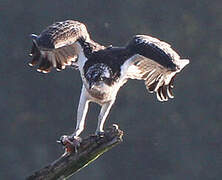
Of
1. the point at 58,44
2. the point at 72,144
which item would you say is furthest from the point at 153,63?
the point at 72,144

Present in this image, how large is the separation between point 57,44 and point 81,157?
0.85 meters

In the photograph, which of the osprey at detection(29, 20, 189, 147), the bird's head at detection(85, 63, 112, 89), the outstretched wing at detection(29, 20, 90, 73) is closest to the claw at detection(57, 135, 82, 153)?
the osprey at detection(29, 20, 189, 147)

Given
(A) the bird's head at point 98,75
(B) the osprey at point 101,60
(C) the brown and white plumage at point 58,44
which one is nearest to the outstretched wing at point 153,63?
(B) the osprey at point 101,60

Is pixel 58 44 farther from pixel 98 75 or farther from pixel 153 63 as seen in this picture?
pixel 153 63

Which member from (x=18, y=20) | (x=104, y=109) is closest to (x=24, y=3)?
(x=18, y=20)

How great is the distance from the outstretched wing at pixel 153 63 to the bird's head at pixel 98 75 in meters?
0.17

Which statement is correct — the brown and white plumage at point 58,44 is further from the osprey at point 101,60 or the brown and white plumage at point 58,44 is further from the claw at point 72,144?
the claw at point 72,144

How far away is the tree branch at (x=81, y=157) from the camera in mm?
10930

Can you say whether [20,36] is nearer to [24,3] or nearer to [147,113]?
[24,3]

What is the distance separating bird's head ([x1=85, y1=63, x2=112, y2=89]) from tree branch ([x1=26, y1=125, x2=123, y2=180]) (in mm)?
391

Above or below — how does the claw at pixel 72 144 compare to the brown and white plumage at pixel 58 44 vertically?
below

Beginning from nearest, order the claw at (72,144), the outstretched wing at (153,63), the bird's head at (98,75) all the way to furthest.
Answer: the claw at (72,144), the bird's head at (98,75), the outstretched wing at (153,63)

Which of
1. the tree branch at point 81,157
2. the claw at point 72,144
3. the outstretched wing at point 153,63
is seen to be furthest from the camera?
the outstretched wing at point 153,63

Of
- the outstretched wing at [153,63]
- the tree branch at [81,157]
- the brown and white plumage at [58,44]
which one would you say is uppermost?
the brown and white plumage at [58,44]
